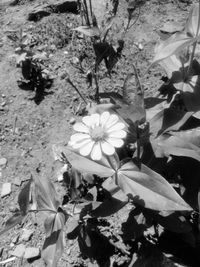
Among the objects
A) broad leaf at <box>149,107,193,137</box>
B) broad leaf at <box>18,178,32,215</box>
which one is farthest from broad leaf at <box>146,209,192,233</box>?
broad leaf at <box>18,178,32,215</box>

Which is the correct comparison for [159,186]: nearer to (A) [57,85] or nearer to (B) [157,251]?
(B) [157,251]

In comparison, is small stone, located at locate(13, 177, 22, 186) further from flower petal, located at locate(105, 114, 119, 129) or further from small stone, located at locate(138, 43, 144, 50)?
small stone, located at locate(138, 43, 144, 50)

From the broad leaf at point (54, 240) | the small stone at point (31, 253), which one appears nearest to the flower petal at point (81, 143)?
the broad leaf at point (54, 240)

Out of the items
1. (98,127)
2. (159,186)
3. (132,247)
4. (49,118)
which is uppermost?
(98,127)

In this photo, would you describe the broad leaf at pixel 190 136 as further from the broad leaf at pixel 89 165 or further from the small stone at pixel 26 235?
the small stone at pixel 26 235

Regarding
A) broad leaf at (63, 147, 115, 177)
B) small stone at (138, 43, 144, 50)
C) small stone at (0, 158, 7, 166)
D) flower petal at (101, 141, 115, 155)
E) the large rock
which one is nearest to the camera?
flower petal at (101, 141, 115, 155)

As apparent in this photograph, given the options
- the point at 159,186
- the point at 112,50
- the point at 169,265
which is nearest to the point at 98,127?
the point at 159,186
